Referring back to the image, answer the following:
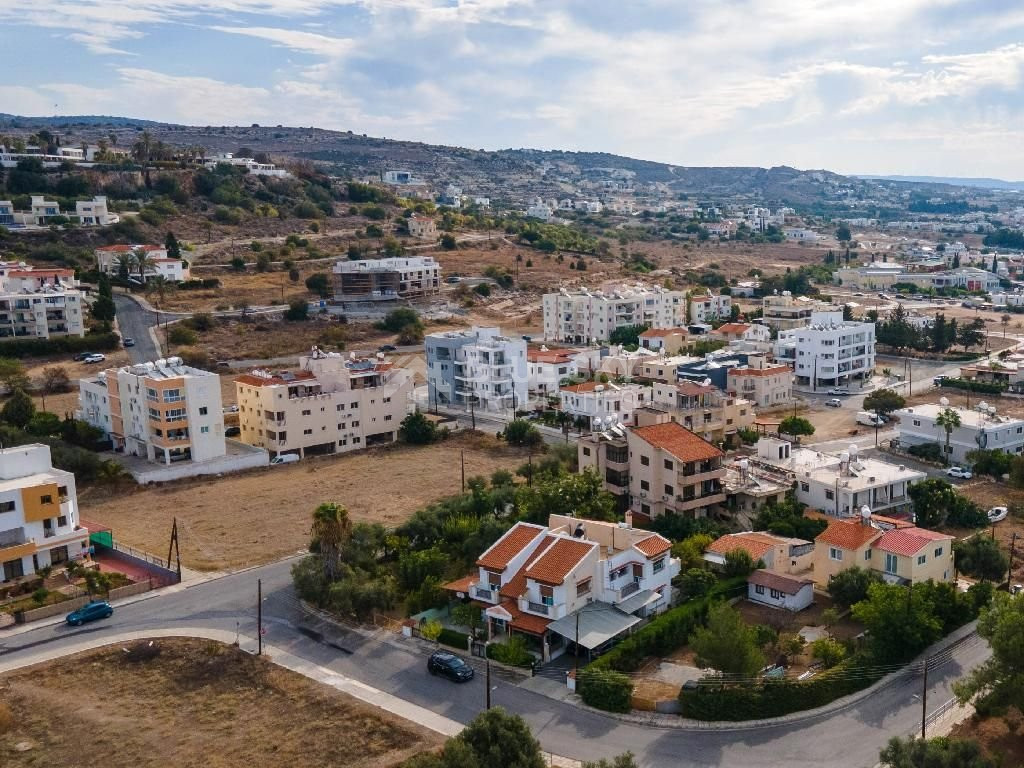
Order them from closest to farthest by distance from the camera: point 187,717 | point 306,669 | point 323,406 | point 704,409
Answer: point 187,717 < point 306,669 < point 704,409 < point 323,406

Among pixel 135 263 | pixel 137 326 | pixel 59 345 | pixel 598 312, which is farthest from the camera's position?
pixel 135 263

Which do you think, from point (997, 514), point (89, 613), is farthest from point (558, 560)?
point (997, 514)

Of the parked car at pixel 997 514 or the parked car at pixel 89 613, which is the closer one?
the parked car at pixel 89 613

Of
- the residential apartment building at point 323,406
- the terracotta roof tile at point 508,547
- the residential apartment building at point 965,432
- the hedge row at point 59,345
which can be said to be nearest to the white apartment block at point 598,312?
the residential apartment building at point 323,406

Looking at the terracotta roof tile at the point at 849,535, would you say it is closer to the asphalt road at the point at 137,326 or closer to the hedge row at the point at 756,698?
the hedge row at the point at 756,698

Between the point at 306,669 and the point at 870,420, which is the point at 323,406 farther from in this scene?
the point at 870,420

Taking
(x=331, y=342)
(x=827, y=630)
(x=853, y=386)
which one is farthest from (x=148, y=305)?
(x=827, y=630)

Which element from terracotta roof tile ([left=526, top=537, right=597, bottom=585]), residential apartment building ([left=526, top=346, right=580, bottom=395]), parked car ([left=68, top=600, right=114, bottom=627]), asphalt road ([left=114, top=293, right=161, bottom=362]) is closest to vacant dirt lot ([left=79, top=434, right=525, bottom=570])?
parked car ([left=68, top=600, right=114, bottom=627])
